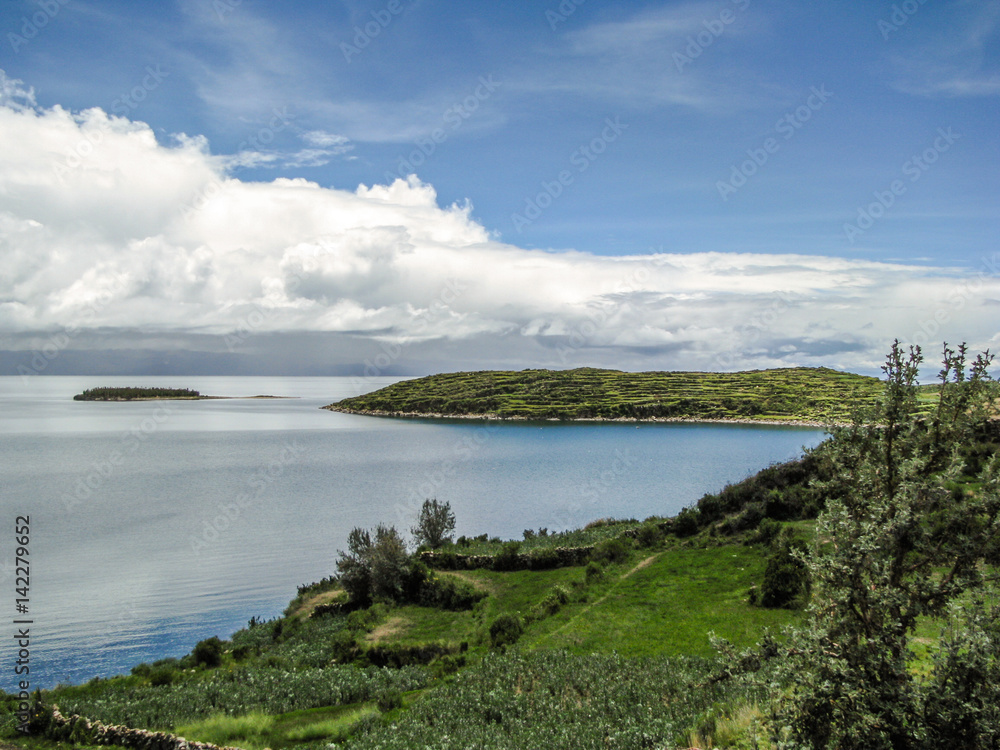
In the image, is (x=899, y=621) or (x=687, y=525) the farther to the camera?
(x=687, y=525)

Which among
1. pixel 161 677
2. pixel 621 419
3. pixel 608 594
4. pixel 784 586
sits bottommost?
pixel 161 677

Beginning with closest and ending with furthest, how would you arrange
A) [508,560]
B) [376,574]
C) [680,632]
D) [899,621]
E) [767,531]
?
[899,621] → [680,632] → [767,531] → [376,574] → [508,560]

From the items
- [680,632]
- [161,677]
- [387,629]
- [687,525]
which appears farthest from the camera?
[687,525]

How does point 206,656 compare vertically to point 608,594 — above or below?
below

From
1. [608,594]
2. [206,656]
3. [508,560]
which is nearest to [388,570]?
[508,560]

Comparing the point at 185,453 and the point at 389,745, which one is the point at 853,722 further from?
the point at 185,453

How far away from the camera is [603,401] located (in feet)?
518

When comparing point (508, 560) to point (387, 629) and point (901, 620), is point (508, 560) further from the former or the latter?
point (901, 620)

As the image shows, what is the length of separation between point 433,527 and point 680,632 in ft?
74.0

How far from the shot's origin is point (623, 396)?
161375 millimetres

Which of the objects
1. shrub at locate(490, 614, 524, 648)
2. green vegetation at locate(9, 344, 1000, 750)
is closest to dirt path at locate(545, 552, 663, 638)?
green vegetation at locate(9, 344, 1000, 750)

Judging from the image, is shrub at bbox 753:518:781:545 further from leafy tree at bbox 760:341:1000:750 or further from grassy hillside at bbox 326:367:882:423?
grassy hillside at bbox 326:367:882:423

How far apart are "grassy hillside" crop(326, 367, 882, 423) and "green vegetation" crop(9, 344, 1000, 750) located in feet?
371

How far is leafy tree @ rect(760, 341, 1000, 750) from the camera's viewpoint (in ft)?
19.0
